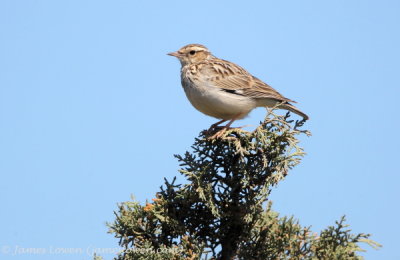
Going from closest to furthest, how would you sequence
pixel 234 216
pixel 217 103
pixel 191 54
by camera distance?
1. pixel 234 216
2. pixel 217 103
3. pixel 191 54

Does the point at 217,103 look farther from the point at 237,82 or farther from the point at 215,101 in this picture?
the point at 237,82

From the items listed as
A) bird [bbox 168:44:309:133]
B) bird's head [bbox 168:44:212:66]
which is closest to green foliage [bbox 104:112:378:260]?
bird [bbox 168:44:309:133]

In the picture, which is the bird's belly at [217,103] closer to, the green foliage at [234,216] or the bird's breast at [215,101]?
the bird's breast at [215,101]

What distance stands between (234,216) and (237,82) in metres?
3.64

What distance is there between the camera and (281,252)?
5.79 m

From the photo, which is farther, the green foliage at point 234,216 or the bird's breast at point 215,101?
the bird's breast at point 215,101

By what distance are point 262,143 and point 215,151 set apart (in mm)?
586

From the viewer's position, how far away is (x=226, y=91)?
859 centimetres

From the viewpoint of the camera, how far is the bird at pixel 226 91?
328 inches

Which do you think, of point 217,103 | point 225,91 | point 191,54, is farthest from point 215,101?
point 191,54

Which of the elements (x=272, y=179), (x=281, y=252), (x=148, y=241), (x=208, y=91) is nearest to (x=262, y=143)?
(x=272, y=179)

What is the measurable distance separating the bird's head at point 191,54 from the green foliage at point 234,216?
13.8 ft

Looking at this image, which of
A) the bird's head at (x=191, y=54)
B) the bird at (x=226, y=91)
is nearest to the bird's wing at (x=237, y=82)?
the bird at (x=226, y=91)

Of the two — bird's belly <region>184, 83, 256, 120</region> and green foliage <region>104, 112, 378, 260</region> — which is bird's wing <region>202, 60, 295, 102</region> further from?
green foliage <region>104, 112, 378, 260</region>
